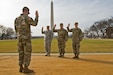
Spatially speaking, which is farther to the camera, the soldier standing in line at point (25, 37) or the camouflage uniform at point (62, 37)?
the camouflage uniform at point (62, 37)

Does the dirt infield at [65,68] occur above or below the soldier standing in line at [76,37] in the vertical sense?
below

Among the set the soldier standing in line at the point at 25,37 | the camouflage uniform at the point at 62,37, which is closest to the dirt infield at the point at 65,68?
the soldier standing in line at the point at 25,37

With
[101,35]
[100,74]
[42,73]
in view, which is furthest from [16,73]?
[101,35]

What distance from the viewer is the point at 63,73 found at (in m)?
8.33

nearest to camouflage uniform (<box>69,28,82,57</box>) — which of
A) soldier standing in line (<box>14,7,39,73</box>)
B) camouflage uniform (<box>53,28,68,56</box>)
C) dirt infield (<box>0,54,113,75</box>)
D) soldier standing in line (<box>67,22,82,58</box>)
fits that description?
soldier standing in line (<box>67,22,82,58</box>)

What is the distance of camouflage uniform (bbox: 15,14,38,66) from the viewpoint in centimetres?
872

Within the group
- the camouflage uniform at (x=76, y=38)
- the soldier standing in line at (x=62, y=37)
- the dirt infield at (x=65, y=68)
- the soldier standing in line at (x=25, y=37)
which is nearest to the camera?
the dirt infield at (x=65, y=68)

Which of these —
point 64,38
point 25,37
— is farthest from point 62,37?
point 25,37

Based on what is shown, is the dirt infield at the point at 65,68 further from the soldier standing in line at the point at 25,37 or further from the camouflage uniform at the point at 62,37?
the camouflage uniform at the point at 62,37

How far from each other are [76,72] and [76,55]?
237 inches

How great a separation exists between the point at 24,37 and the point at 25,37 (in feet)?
0.11

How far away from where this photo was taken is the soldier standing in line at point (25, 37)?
28.6ft

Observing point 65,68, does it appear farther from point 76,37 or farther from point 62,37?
point 62,37

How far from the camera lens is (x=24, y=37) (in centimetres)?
876
